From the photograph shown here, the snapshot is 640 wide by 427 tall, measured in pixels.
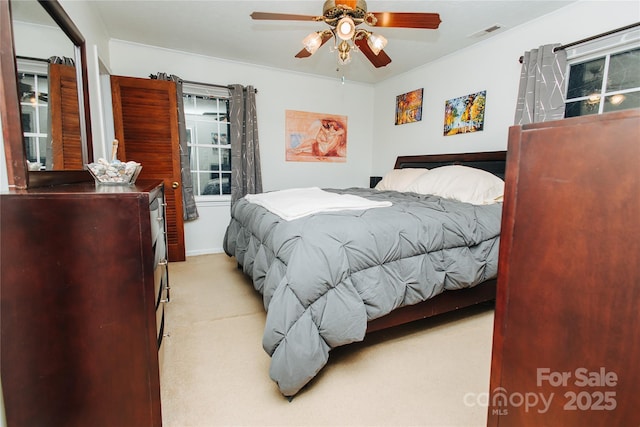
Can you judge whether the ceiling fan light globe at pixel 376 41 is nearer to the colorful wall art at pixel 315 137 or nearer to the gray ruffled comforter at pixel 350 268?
the gray ruffled comforter at pixel 350 268

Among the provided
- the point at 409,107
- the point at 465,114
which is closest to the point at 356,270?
the point at 465,114

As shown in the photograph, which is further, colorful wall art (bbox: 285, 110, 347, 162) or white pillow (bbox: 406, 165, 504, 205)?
colorful wall art (bbox: 285, 110, 347, 162)

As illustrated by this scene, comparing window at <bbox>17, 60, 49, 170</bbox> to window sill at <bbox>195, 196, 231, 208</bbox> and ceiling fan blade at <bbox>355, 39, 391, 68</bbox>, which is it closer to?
ceiling fan blade at <bbox>355, 39, 391, 68</bbox>

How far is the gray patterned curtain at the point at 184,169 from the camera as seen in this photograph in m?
3.55


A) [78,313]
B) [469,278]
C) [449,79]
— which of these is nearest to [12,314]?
[78,313]

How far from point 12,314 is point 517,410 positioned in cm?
144

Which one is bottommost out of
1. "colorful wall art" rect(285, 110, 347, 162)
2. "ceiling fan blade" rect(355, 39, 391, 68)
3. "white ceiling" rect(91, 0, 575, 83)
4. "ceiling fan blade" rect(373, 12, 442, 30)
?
"colorful wall art" rect(285, 110, 347, 162)

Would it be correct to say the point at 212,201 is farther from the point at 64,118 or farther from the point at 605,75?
the point at 605,75

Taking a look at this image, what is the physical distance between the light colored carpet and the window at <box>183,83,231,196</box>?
207 centimetres

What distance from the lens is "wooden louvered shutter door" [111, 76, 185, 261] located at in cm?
317

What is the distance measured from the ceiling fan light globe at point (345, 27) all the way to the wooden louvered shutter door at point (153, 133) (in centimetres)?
218

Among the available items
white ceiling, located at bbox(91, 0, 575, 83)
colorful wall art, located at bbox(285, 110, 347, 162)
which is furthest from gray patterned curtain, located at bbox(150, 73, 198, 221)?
colorful wall art, located at bbox(285, 110, 347, 162)

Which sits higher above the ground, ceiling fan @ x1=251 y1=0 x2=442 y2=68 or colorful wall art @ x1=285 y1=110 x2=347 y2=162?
ceiling fan @ x1=251 y1=0 x2=442 y2=68

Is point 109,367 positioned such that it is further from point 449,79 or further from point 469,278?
point 449,79
